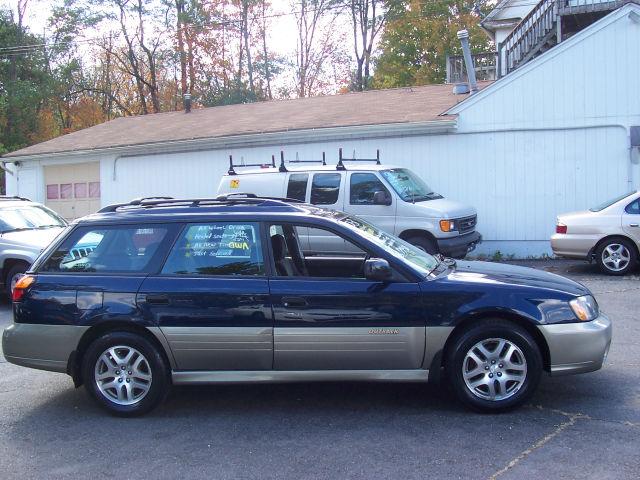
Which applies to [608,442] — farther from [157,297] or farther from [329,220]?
[157,297]

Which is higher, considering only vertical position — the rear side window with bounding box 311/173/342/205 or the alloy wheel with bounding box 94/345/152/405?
the rear side window with bounding box 311/173/342/205

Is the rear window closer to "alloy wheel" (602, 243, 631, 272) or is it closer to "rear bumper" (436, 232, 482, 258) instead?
"alloy wheel" (602, 243, 631, 272)

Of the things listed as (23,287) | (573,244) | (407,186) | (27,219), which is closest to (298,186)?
(407,186)

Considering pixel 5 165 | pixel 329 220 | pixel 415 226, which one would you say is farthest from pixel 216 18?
pixel 329 220

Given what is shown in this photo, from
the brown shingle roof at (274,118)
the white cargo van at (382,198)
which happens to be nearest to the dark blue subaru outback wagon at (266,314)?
the white cargo van at (382,198)

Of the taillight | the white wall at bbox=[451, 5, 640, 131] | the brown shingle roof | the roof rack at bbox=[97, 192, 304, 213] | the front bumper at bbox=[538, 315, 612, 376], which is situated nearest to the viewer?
the front bumper at bbox=[538, 315, 612, 376]

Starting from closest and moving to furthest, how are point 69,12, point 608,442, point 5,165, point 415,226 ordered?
point 608,442
point 415,226
point 5,165
point 69,12

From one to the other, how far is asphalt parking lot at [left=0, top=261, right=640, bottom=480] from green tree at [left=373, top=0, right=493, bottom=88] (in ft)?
102

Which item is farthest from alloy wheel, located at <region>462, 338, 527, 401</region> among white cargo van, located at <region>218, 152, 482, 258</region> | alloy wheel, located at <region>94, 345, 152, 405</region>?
white cargo van, located at <region>218, 152, 482, 258</region>

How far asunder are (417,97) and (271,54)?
941 inches

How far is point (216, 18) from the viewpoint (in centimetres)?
3825

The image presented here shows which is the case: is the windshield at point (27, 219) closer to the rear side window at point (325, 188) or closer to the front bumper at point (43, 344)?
the rear side window at point (325, 188)

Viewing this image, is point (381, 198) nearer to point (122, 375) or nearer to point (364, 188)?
point (364, 188)

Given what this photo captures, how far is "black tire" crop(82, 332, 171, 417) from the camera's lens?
17.6 ft
